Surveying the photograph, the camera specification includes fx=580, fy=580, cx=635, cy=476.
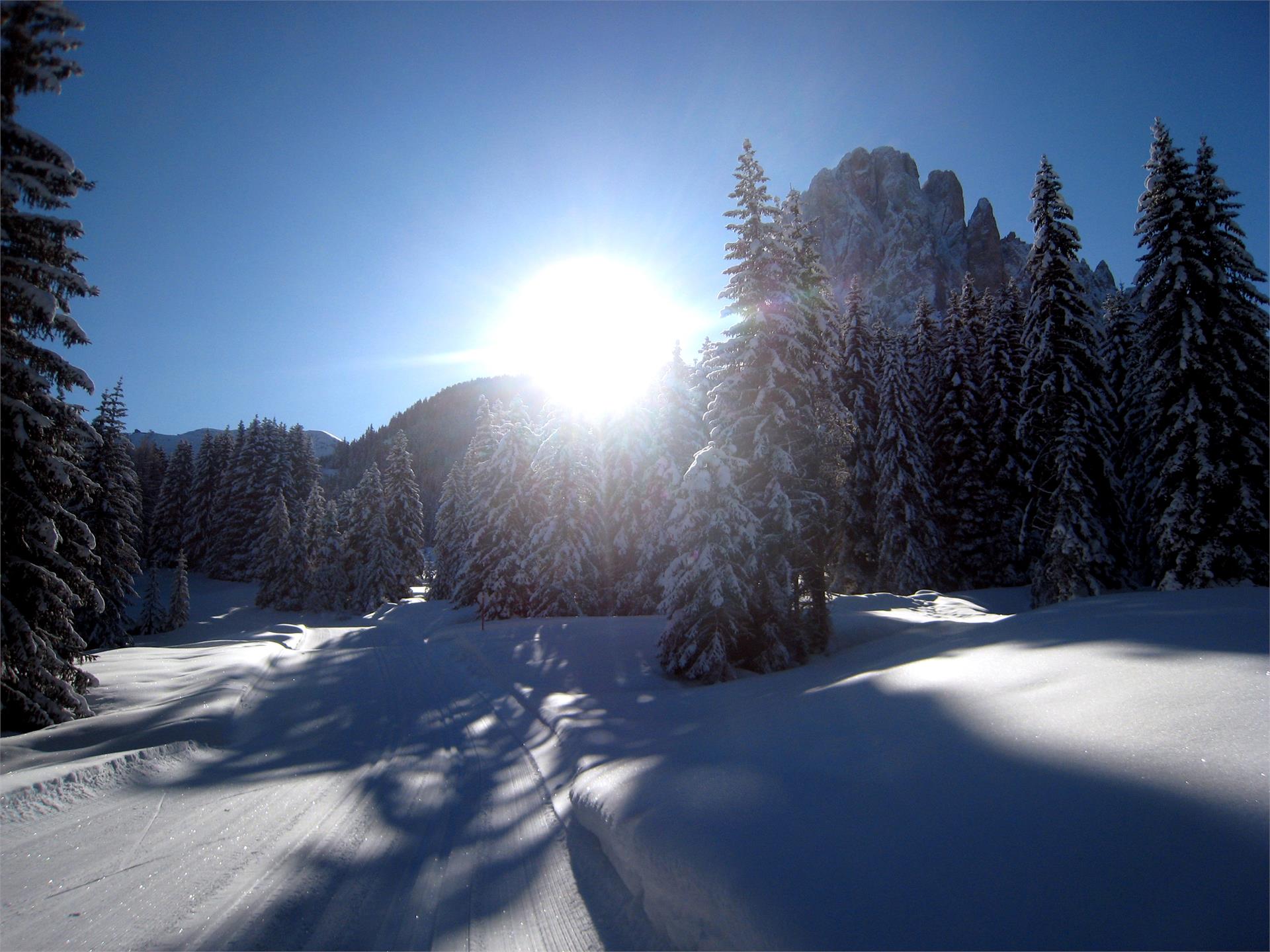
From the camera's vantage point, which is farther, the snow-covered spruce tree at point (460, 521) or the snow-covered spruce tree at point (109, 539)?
the snow-covered spruce tree at point (460, 521)

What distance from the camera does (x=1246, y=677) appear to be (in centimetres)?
412

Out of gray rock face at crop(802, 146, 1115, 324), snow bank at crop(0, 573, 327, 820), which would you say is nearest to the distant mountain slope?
gray rock face at crop(802, 146, 1115, 324)

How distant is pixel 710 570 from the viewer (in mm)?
14586

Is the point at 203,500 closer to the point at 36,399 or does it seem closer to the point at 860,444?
the point at 36,399

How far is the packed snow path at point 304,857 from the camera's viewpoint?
13.1 feet

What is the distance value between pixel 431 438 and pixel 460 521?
120m

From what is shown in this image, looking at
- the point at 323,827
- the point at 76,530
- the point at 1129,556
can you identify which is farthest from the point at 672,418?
the point at 323,827

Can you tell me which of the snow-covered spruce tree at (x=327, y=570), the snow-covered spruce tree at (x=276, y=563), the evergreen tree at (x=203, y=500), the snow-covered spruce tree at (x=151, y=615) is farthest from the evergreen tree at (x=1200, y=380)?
the evergreen tree at (x=203, y=500)

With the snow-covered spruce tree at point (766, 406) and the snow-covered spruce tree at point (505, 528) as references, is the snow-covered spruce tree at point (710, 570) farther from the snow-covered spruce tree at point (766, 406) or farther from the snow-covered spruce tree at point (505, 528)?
the snow-covered spruce tree at point (505, 528)

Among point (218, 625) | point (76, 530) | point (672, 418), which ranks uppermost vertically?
point (672, 418)

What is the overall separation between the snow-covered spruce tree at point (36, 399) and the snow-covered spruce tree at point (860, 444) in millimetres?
29132

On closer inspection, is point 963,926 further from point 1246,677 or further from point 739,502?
point 739,502

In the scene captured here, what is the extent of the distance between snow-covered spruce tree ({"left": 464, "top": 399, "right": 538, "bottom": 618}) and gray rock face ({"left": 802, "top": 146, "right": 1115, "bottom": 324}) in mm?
82830

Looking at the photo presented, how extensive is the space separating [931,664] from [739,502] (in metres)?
7.90
